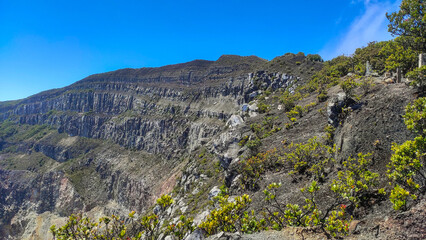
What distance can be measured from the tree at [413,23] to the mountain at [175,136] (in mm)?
3937

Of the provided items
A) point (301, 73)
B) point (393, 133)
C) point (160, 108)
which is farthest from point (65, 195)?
point (393, 133)

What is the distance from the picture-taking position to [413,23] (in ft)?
44.5

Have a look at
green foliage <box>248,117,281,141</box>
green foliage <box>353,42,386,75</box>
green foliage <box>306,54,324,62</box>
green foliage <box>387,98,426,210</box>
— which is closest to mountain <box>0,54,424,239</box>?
green foliage <box>248,117,281,141</box>

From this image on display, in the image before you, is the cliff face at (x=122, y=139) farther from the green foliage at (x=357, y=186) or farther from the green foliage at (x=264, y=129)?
the green foliage at (x=357, y=186)

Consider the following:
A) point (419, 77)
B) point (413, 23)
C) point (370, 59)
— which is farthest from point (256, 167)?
point (370, 59)

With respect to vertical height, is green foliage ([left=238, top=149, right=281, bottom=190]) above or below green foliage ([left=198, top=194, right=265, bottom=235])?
below

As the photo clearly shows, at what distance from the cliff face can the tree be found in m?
28.6

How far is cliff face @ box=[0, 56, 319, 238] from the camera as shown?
55.8m

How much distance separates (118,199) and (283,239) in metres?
66.7

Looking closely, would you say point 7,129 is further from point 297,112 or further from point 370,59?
point 370,59

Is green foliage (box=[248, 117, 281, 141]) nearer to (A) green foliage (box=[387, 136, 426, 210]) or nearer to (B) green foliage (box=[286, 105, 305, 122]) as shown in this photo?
(B) green foliage (box=[286, 105, 305, 122])

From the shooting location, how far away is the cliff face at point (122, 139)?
55.8 metres

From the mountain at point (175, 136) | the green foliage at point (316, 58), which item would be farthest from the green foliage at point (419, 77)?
the green foliage at point (316, 58)

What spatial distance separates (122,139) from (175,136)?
1123 inches
